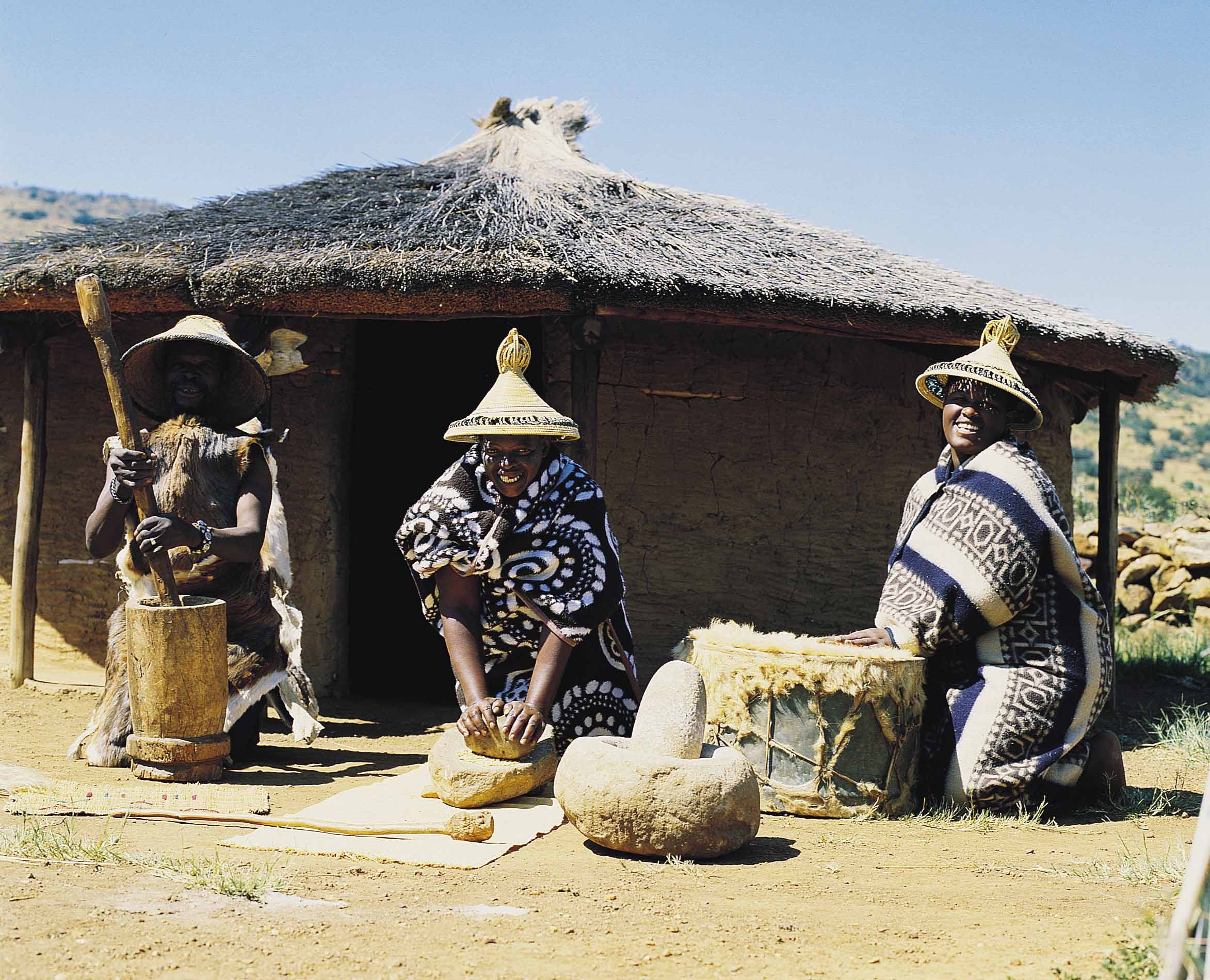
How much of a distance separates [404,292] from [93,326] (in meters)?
1.98

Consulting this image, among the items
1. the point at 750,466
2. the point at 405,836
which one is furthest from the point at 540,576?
the point at 750,466

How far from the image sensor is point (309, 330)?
6.75 m

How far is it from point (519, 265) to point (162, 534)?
2347mm

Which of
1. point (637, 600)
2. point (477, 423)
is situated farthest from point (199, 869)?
point (637, 600)

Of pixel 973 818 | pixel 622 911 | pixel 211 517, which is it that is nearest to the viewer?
pixel 622 911

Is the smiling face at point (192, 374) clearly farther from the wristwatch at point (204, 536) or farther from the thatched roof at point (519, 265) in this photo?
the thatched roof at point (519, 265)

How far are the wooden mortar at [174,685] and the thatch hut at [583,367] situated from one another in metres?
2.25

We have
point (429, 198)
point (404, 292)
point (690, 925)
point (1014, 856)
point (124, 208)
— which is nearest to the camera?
point (690, 925)

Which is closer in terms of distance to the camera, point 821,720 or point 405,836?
point 405,836

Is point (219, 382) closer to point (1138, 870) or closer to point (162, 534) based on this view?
point (162, 534)

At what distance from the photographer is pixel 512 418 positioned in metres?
4.34

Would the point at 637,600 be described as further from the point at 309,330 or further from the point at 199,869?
the point at 199,869

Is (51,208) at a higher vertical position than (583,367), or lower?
higher

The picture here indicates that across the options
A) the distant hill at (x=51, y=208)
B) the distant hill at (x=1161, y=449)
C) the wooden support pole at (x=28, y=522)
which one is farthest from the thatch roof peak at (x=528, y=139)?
the distant hill at (x=51, y=208)
